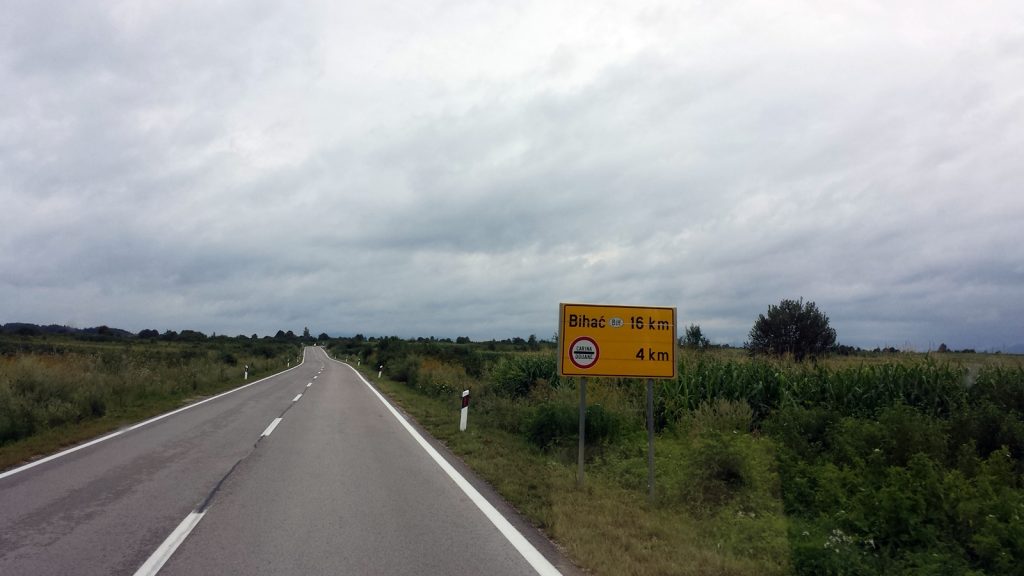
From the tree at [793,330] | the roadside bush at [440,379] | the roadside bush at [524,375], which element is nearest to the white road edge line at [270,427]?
the roadside bush at [524,375]

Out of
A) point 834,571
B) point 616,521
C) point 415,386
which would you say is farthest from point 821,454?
point 415,386


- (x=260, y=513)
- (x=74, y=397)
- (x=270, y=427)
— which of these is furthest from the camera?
(x=74, y=397)

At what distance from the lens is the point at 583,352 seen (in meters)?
9.71

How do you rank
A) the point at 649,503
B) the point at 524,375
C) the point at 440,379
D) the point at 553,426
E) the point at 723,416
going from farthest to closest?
Answer: 1. the point at 440,379
2. the point at 524,375
3. the point at 723,416
4. the point at 553,426
5. the point at 649,503

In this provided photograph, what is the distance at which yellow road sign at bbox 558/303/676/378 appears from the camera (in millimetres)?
9609

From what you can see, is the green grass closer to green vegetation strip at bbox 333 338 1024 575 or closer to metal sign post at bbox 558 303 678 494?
green vegetation strip at bbox 333 338 1024 575

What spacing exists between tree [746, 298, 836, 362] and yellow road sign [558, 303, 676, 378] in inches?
886

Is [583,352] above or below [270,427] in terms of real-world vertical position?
above

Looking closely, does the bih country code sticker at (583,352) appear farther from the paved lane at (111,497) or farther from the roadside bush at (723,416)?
the paved lane at (111,497)

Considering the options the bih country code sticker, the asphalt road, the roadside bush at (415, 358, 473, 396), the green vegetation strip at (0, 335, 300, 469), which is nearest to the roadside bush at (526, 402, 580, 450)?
the asphalt road

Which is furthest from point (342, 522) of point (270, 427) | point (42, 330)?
point (42, 330)

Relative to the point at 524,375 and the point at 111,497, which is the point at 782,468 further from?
the point at 524,375

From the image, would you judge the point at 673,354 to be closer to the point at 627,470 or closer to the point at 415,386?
the point at 627,470

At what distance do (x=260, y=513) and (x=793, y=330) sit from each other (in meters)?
28.6
